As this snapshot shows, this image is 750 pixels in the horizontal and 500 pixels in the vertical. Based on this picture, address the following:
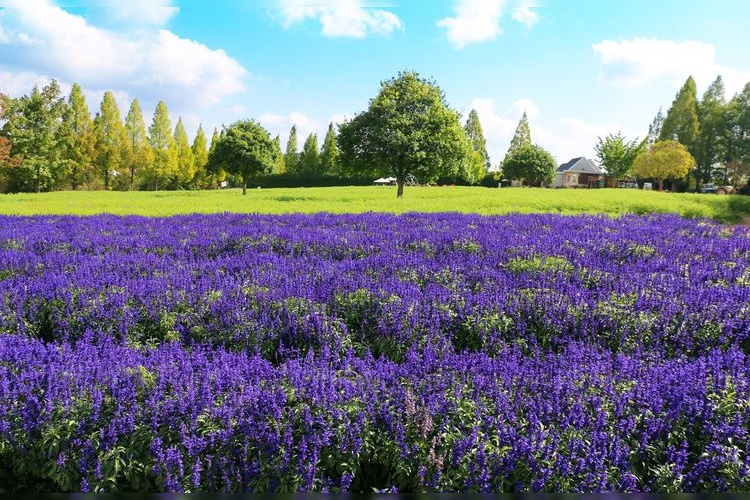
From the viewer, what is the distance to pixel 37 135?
161 feet

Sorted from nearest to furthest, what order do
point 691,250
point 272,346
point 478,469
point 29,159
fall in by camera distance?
point 478,469 < point 272,346 < point 691,250 < point 29,159

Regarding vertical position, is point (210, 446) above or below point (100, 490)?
above

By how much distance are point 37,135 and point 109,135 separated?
8.33 meters

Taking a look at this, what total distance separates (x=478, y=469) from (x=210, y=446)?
5.50 ft

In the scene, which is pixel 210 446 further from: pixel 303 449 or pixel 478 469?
pixel 478 469

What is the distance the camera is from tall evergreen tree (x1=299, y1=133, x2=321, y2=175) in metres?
75.0

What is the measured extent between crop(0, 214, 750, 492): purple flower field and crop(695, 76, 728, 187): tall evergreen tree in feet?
234

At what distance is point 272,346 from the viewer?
5.18 meters

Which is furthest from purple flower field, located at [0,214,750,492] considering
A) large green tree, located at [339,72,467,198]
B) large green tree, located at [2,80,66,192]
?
large green tree, located at [2,80,66,192]

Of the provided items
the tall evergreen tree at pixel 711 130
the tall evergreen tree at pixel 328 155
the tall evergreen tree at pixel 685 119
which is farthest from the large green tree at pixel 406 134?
the tall evergreen tree at pixel 711 130

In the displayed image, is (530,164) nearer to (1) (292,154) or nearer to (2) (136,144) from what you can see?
(1) (292,154)

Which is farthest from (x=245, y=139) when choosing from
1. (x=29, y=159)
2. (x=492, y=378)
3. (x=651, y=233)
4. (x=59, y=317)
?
(x=492, y=378)

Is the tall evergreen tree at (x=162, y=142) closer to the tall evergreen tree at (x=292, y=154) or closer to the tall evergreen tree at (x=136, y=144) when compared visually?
the tall evergreen tree at (x=136, y=144)

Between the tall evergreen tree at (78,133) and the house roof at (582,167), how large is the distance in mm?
90438
